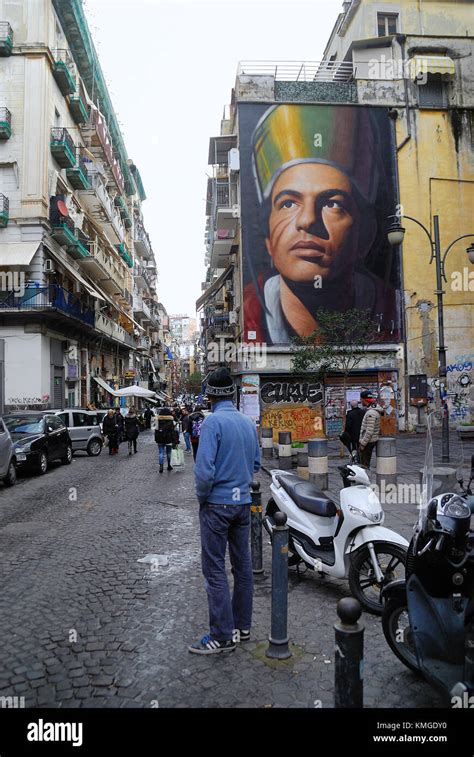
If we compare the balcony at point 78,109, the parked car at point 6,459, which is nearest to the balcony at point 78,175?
the balcony at point 78,109

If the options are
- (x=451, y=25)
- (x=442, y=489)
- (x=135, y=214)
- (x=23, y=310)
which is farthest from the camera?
(x=135, y=214)

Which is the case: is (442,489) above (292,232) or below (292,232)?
below

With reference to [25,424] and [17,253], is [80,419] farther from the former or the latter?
[17,253]

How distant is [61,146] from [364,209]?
14.8 m

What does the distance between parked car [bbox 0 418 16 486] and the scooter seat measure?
7.84 m

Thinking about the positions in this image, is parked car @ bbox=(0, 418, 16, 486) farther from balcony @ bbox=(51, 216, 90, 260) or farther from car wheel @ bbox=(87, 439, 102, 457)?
balcony @ bbox=(51, 216, 90, 260)

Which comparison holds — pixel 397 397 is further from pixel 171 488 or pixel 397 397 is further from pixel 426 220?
pixel 171 488

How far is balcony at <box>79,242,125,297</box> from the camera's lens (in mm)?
31522

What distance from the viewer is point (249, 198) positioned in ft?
89.0

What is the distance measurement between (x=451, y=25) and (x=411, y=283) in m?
13.8

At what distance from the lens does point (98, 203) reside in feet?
109

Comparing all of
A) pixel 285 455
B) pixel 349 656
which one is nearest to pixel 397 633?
pixel 349 656

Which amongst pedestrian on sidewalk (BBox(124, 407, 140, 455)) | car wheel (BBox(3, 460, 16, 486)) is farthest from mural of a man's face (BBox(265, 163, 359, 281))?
car wheel (BBox(3, 460, 16, 486))
